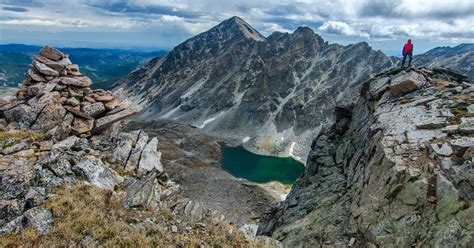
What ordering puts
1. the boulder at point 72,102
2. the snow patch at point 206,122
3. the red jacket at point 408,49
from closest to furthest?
the boulder at point 72,102, the red jacket at point 408,49, the snow patch at point 206,122

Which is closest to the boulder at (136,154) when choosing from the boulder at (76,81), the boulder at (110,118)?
the boulder at (110,118)

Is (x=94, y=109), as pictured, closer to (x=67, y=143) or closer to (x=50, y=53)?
(x=67, y=143)

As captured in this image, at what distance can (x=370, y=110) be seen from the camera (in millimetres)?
36500

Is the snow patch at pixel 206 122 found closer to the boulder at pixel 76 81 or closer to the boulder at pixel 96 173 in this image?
the boulder at pixel 76 81

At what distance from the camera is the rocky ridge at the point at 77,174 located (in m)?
16.5

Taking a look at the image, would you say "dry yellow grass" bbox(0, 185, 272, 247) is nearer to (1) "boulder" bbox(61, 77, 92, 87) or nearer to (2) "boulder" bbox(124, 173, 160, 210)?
(2) "boulder" bbox(124, 173, 160, 210)

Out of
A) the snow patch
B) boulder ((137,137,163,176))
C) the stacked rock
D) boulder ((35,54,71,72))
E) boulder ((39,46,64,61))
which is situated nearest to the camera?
boulder ((137,137,163,176))

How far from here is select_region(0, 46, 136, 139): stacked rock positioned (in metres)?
32.5

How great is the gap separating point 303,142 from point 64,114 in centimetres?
12863

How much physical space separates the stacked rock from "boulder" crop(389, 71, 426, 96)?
2994 centimetres

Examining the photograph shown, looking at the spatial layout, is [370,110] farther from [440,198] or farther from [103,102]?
[103,102]

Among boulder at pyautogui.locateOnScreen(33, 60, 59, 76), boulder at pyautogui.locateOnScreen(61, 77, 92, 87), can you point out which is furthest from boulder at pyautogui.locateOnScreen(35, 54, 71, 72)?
boulder at pyautogui.locateOnScreen(61, 77, 92, 87)

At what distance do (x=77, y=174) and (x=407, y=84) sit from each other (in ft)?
107

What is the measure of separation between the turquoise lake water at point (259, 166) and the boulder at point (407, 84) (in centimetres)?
7833
